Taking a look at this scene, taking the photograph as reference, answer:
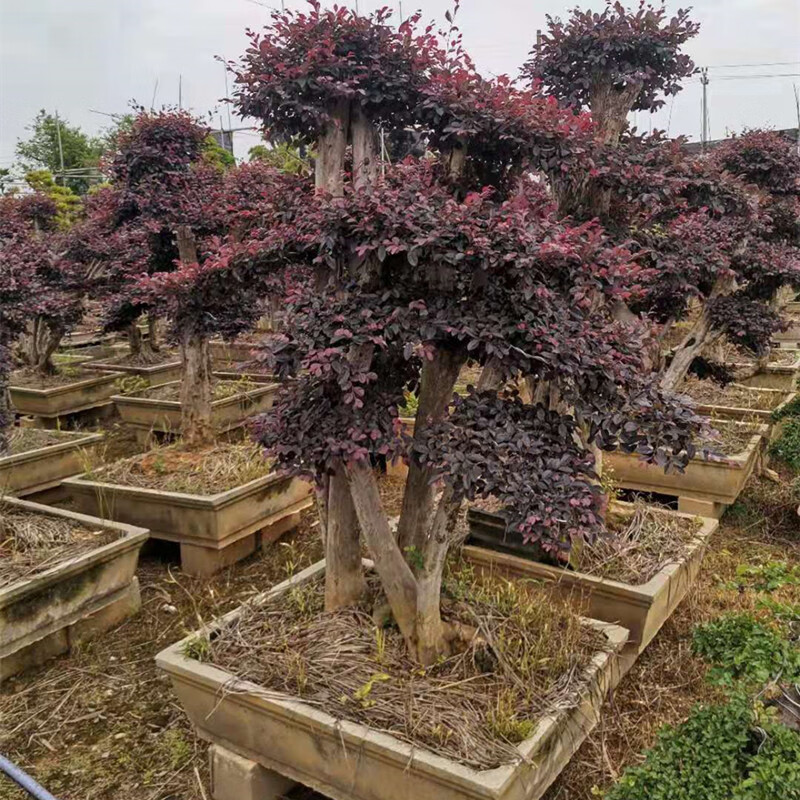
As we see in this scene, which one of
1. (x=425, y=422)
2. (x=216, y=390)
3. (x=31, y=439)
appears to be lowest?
(x=31, y=439)

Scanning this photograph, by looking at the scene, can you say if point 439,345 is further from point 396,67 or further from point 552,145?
point 396,67

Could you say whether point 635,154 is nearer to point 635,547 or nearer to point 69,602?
point 635,547

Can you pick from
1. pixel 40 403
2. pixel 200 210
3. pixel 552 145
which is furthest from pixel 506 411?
pixel 40 403

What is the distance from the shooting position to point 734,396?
17.4 feet

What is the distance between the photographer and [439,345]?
202cm

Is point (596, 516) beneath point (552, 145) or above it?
beneath

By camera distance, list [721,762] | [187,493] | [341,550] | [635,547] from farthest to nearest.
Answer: [187,493], [635,547], [341,550], [721,762]

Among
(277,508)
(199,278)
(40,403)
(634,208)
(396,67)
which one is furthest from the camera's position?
(40,403)

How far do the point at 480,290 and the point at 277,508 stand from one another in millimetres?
2253

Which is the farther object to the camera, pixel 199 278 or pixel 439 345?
pixel 199 278

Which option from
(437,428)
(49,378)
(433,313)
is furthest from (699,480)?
(49,378)

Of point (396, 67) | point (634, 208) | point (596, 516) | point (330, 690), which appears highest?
point (396, 67)

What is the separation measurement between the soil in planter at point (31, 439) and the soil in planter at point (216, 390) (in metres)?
1.07

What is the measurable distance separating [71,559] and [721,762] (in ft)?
8.10
